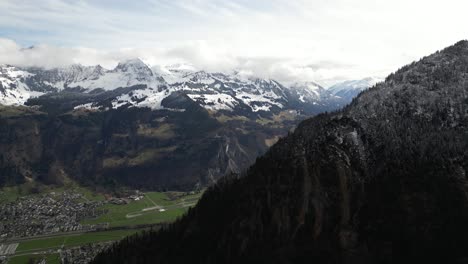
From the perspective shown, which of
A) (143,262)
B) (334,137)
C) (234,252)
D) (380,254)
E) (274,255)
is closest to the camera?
(380,254)

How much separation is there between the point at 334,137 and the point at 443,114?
41.8 m

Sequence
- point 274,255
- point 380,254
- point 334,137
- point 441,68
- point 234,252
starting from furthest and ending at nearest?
1. point 441,68
2. point 334,137
3. point 234,252
4. point 274,255
5. point 380,254

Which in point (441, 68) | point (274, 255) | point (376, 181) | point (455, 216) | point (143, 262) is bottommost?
point (143, 262)

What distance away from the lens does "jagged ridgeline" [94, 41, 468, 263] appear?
438 ft

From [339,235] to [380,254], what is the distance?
1309 centimetres

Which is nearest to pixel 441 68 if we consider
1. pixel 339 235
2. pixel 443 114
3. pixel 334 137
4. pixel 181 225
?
pixel 443 114

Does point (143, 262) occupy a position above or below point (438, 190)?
below

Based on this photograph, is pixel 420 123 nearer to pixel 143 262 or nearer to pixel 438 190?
pixel 438 190

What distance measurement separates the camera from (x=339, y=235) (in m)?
138

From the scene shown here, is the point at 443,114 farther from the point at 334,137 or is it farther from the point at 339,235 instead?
the point at 339,235

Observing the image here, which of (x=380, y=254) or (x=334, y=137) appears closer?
(x=380, y=254)

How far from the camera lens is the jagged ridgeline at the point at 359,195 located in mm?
133625

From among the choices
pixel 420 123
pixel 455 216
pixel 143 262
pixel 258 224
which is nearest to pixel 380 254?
pixel 455 216

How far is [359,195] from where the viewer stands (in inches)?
5758
